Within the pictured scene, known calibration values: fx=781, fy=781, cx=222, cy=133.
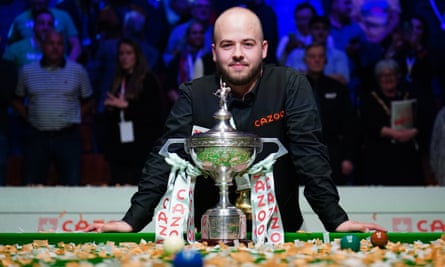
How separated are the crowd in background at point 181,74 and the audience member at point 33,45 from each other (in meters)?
0.01

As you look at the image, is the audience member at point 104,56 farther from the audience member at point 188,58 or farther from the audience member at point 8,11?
the audience member at point 8,11

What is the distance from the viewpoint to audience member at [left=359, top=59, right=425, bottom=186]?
22.4 ft

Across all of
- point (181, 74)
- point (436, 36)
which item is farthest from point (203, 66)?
point (436, 36)

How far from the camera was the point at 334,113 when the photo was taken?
668cm

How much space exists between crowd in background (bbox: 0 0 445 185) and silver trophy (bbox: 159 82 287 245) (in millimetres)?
4092

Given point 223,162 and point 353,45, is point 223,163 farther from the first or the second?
point 353,45

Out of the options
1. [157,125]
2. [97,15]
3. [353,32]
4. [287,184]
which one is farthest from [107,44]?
[287,184]

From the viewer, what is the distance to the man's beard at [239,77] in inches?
117

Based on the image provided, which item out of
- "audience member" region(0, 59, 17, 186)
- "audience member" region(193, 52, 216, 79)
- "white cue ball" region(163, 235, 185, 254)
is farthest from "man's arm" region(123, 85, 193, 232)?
"audience member" region(0, 59, 17, 186)

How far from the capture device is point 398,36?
24.9 ft

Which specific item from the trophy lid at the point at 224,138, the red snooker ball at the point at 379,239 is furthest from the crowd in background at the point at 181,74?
the red snooker ball at the point at 379,239

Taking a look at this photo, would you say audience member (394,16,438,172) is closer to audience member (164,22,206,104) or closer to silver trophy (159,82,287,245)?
audience member (164,22,206,104)

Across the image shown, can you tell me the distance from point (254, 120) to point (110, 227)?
732 mm

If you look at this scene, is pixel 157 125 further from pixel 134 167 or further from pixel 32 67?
pixel 32 67
